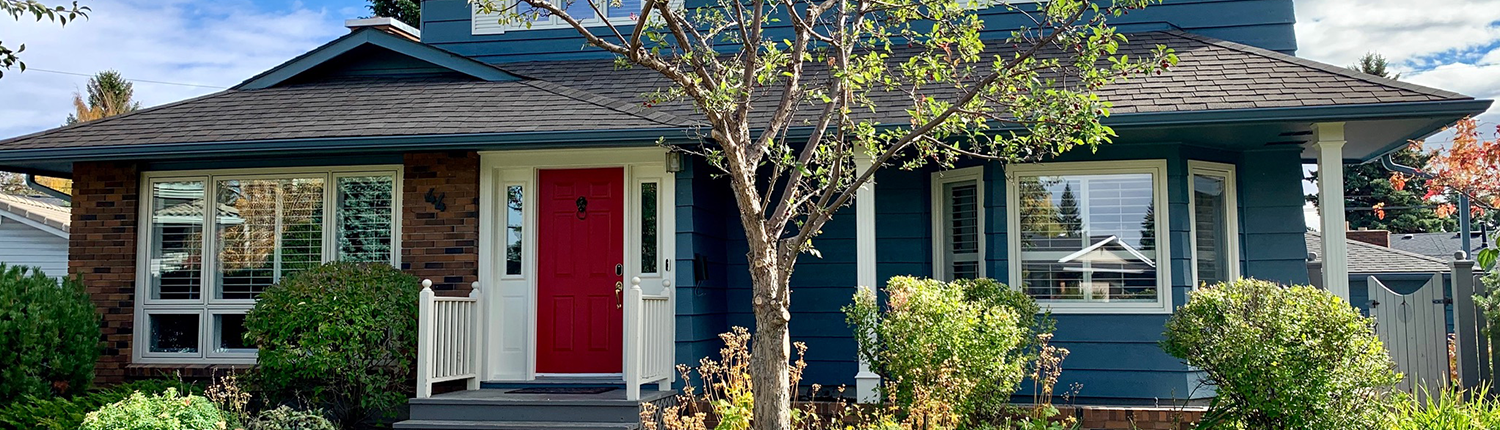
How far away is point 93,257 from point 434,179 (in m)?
2.90

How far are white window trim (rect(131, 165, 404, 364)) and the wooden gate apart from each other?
814cm

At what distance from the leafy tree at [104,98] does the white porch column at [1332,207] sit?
23921mm

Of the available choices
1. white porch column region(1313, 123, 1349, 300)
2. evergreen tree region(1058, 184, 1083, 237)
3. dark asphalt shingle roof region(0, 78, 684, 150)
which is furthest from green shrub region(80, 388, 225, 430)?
white porch column region(1313, 123, 1349, 300)

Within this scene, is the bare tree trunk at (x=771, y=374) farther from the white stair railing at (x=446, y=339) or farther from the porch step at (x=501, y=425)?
the white stair railing at (x=446, y=339)

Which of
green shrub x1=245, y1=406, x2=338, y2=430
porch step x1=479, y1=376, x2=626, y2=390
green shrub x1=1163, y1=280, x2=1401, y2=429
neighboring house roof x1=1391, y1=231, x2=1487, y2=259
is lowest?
green shrub x1=245, y1=406, x2=338, y2=430

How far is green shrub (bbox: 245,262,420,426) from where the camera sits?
24.0ft

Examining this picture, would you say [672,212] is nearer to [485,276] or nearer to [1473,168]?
[485,276]

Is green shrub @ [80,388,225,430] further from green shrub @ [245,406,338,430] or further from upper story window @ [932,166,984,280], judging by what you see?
upper story window @ [932,166,984,280]

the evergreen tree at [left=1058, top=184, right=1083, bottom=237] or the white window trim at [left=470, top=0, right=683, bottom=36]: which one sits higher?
the white window trim at [left=470, top=0, right=683, bottom=36]

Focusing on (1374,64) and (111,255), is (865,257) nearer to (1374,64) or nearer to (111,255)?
(111,255)

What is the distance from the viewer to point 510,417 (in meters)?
7.20

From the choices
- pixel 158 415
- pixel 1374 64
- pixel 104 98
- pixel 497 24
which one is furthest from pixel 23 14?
pixel 1374 64

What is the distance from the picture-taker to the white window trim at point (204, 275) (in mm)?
8586

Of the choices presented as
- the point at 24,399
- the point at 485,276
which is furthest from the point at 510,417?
the point at 24,399
